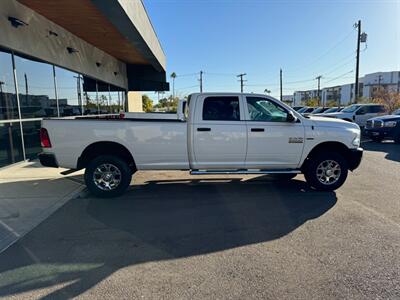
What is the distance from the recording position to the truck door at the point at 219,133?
5723mm

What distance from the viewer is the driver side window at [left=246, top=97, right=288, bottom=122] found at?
5852mm

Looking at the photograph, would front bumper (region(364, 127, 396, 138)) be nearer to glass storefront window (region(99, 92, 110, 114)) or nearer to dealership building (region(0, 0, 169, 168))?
dealership building (region(0, 0, 169, 168))

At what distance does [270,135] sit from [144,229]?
3.17 m

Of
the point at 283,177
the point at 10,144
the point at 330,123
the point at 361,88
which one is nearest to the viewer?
the point at 330,123

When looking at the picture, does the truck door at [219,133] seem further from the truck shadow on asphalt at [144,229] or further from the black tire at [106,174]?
the black tire at [106,174]

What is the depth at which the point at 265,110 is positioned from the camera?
592cm

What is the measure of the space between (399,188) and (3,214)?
311 inches

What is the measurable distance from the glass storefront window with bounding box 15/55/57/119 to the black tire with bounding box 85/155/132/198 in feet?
15.6

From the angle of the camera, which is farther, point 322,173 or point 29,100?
point 29,100

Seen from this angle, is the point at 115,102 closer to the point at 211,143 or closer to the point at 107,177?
the point at 107,177

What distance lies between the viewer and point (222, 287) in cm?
286

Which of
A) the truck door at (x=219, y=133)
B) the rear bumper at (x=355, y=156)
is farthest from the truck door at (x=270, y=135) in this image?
the rear bumper at (x=355, y=156)

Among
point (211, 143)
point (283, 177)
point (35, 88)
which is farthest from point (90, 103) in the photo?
point (283, 177)

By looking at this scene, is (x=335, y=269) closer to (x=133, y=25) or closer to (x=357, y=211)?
(x=357, y=211)
